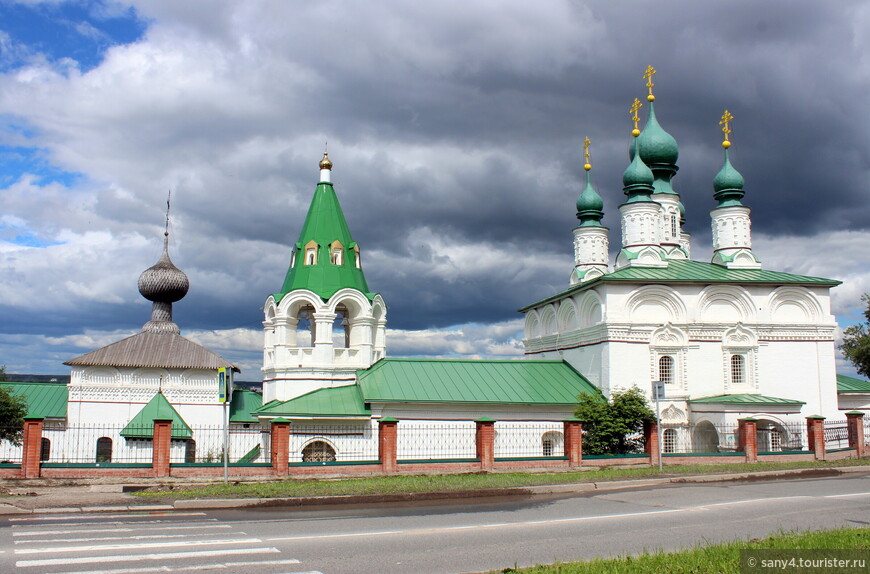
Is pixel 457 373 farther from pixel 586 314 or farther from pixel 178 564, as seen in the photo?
pixel 178 564

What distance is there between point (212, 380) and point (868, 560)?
1170 inches

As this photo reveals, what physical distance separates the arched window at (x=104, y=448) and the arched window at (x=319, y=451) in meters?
11.9

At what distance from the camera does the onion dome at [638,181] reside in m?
28.0

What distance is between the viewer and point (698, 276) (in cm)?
2525

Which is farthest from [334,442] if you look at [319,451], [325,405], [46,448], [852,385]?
[852,385]

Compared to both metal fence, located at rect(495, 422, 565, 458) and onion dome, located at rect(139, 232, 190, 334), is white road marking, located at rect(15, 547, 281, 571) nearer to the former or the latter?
metal fence, located at rect(495, 422, 565, 458)

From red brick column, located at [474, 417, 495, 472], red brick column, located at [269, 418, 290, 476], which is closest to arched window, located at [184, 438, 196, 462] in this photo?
red brick column, located at [269, 418, 290, 476]

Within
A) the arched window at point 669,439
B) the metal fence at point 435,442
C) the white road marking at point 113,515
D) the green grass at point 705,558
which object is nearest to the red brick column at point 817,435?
the arched window at point 669,439

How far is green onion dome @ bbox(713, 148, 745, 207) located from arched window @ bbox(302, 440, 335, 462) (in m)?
18.5

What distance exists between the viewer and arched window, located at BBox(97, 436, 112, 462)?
95.4ft

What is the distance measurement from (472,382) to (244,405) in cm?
1396

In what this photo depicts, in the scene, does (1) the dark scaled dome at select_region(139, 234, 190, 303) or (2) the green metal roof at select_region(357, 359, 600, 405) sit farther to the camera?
(1) the dark scaled dome at select_region(139, 234, 190, 303)

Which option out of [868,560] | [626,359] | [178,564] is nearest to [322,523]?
[178,564]

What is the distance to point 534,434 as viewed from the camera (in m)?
23.3
